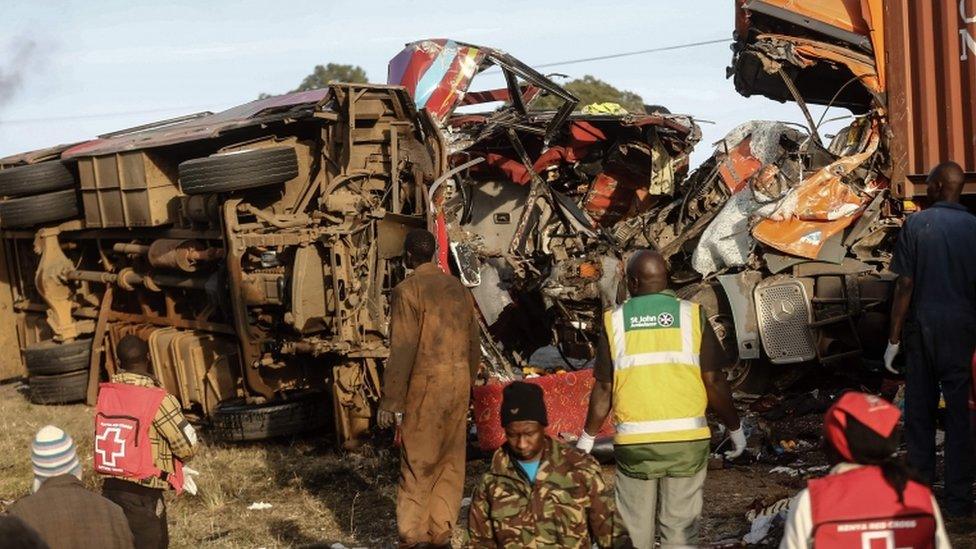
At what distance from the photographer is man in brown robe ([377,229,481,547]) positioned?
6156 mm

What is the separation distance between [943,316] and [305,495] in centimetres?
398

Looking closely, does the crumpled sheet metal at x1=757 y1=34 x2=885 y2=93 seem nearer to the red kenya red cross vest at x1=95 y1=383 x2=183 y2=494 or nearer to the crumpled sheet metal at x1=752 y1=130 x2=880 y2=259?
the crumpled sheet metal at x1=752 y1=130 x2=880 y2=259

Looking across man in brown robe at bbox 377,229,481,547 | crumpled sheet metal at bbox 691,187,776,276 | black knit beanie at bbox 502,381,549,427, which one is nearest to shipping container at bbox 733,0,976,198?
crumpled sheet metal at bbox 691,187,776,276

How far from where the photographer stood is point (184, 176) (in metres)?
9.87

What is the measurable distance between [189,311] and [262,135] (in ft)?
7.35

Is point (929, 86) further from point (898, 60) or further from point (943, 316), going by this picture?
point (943, 316)

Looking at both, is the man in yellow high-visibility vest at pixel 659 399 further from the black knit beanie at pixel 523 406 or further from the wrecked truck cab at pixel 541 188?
the wrecked truck cab at pixel 541 188

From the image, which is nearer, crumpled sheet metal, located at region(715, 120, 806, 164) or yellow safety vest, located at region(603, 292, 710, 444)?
yellow safety vest, located at region(603, 292, 710, 444)

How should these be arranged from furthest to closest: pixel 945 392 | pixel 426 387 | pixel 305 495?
1. pixel 305 495
2. pixel 945 392
3. pixel 426 387

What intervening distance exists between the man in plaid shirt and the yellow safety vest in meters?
1.87

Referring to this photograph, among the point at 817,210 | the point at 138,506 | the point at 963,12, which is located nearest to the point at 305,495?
the point at 138,506

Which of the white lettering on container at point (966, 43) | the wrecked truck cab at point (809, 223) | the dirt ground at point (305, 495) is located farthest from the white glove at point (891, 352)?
the white lettering on container at point (966, 43)

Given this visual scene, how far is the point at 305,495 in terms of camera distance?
26.7 ft

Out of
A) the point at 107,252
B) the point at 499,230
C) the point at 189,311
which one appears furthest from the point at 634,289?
the point at 107,252
